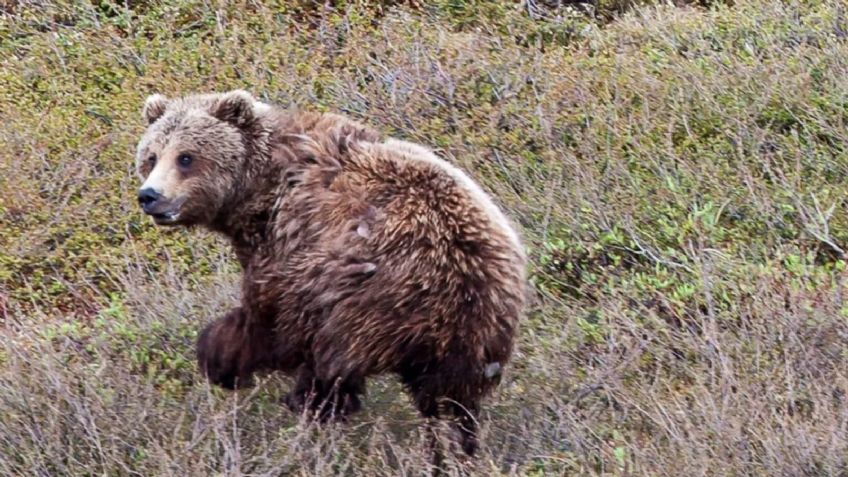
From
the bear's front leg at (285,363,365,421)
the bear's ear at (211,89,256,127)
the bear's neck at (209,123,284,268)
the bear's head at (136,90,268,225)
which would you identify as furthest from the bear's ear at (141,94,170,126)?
the bear's front leg at (285,363,365,421)

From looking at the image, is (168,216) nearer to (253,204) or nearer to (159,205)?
(159,205)

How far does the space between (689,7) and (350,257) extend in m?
6.36

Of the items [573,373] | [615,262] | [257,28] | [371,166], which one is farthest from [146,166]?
[257,28]

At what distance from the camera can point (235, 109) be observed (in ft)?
19.1

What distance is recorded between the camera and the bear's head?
5.68 m

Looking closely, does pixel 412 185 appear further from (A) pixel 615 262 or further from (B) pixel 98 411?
(A) pixel 615 262

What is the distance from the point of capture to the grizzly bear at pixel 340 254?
5.11 m

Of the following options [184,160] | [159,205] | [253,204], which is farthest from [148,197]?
[253,204]

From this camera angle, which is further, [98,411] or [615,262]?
[615,262]

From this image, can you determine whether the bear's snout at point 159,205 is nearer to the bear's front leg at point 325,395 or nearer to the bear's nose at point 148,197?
the bear's nose at point 148,197

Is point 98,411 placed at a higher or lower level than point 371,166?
lower

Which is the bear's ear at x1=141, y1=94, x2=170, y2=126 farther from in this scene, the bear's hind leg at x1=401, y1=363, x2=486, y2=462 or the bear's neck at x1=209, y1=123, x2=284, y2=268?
the bear's hind leg at x1=401, y1=363, x2=486, y2=462

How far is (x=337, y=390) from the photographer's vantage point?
17.6ft

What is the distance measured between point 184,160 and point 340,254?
1.00 metres
